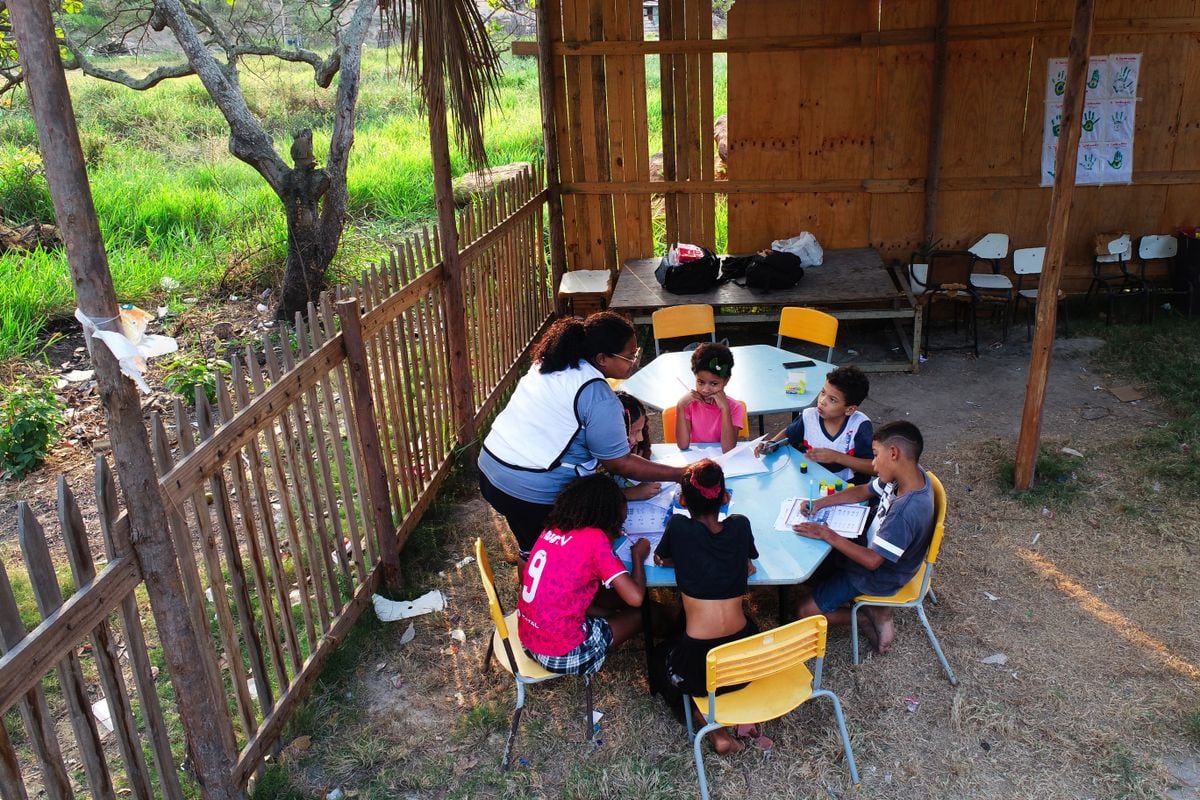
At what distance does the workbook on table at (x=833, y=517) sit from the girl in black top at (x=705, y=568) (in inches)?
21.0

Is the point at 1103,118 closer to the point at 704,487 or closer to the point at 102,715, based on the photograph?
the point at 704,487

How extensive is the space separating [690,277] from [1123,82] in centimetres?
426

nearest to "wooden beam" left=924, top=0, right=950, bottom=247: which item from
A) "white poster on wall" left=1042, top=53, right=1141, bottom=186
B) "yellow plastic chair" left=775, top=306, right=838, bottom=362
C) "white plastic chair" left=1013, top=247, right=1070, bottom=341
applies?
"white plastic chair" left=1013, top=247, right=1070, bottom=341

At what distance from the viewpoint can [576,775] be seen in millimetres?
4066

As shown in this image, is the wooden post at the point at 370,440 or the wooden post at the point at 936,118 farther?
the wooden post at the point at 936,118

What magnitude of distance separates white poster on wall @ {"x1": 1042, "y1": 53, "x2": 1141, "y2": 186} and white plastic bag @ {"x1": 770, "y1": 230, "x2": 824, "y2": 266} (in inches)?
84.8

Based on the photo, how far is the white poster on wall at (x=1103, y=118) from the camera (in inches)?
330

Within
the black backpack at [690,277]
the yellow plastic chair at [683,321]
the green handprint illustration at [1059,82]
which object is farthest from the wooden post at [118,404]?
the green handprint illustration at [1059,82]

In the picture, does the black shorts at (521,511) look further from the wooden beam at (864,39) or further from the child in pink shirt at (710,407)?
the wooden beam at (864,39)

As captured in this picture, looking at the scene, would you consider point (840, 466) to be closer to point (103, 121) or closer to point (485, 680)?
point (485, 680)

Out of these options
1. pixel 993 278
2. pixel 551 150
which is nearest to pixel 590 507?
pixel 551 150

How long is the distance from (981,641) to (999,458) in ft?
7.10

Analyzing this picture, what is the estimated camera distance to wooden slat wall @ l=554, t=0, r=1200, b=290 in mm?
8359

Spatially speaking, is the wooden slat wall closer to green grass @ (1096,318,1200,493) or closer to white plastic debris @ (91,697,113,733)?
green grass @ (1096,318,1200,493)
